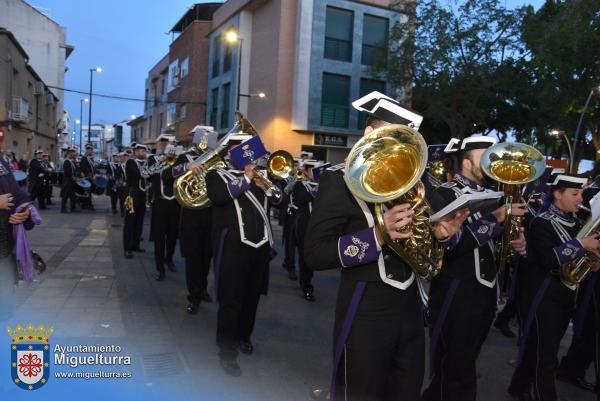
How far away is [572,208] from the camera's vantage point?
4.53m

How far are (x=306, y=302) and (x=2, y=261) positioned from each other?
14.3 ft

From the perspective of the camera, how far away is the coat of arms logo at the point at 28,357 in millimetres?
3383

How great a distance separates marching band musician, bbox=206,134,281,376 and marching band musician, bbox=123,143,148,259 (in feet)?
17.5

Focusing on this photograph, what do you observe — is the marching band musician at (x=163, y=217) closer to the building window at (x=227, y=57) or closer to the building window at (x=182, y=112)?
the building window at (x=227, y=57)

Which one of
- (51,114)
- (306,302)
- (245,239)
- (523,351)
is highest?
(51,114)

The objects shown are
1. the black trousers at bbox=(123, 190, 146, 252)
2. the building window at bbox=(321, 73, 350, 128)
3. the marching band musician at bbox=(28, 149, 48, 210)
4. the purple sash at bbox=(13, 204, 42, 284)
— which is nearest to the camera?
the purple sash at bbox=(13, 204, 42, 284)

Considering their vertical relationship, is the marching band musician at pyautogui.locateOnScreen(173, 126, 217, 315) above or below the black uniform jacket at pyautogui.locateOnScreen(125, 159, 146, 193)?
below

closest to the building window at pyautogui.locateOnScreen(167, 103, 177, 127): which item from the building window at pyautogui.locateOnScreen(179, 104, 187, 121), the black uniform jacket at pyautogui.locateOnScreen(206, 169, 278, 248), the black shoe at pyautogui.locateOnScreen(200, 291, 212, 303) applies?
the building window at pyautogui.locateOnScreen(179, 104, 187, 121)

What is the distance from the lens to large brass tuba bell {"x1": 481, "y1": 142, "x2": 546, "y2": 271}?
3.94 metres

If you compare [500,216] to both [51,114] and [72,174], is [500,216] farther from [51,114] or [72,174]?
[51,114]

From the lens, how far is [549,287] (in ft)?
14.3

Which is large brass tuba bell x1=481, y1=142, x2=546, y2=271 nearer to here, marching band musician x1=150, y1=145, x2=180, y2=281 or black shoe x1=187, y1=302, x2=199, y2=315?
black shoe x1=187, y1=302, x2=199, y2=315

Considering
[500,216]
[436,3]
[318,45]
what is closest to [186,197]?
[500,216]

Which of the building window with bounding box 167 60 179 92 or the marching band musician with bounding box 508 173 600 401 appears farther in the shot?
the building window with bounding box 167 60 179 92
